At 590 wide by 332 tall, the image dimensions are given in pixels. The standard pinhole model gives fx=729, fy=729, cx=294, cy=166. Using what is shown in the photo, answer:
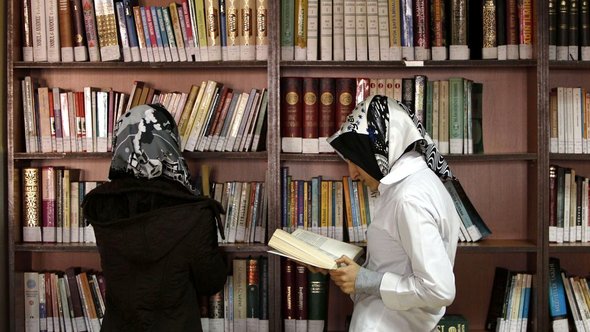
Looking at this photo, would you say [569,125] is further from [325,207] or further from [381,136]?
[381,136]

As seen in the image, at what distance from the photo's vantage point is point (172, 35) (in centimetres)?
323

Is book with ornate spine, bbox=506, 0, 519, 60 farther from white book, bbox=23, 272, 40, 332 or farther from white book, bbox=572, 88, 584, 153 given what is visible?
white book, bbox=23, 272, 40, 332

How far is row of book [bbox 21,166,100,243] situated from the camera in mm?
3262

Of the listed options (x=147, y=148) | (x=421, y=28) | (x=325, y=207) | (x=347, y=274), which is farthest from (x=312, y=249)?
(x=421, y=28)

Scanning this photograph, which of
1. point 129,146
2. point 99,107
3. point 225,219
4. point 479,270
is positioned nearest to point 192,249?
point 129,146

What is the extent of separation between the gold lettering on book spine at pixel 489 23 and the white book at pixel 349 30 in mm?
573

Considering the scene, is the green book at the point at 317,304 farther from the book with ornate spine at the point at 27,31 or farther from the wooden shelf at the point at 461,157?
the book with ornate spine at the point at 27,31

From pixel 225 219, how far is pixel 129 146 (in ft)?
2.64

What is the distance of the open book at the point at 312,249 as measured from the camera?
2.39 metres

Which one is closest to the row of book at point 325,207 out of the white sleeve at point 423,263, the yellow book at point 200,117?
the yellow book at point 200,117

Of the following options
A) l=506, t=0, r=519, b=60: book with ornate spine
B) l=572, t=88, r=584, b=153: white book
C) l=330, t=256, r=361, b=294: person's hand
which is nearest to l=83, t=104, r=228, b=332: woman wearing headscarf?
l=330, t=256, r=361, b=294: person's hand

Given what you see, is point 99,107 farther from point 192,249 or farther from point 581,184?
point 581,184

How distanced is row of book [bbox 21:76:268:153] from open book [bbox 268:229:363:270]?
2.61ft

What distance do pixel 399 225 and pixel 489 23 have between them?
144 centimetres
